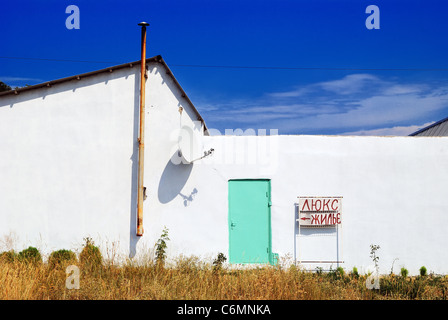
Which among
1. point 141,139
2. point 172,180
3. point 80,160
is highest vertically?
point 141,139

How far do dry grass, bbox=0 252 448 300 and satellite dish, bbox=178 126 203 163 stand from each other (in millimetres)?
2467

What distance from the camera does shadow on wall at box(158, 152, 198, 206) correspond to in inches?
389

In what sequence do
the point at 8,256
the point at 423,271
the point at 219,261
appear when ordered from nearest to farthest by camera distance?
1. the point at 8,256
2. the point at 219,261
3. the point at 423,271

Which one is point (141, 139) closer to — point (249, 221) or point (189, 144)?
point (189, 144)

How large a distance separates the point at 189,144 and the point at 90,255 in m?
3.30

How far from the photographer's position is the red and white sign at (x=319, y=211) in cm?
998

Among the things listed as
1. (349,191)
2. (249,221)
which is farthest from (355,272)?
(249,221)

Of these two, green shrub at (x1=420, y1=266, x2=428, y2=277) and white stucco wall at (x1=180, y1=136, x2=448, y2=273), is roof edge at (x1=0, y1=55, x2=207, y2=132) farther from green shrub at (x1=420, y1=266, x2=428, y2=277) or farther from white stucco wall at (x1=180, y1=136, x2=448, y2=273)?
green shrub at (x1=420, y1=266, x2=428, y2=277)

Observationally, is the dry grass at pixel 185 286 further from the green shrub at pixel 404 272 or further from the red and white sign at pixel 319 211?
the red and white sign at pixel 319 211

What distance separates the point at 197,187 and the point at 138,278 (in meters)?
2.88

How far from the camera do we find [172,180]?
32.6 ft

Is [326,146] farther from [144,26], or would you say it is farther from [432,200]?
[144,26]

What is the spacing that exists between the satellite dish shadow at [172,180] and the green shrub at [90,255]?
6.15 ft

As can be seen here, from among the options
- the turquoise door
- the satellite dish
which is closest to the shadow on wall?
the satellite dish
